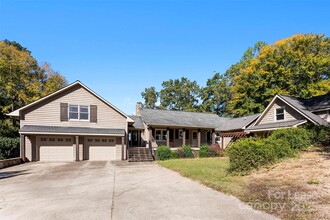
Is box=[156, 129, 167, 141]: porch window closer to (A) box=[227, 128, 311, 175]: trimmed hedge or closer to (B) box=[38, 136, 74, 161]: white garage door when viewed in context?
(B) box=[38, 136, 74, 161]: white garage door

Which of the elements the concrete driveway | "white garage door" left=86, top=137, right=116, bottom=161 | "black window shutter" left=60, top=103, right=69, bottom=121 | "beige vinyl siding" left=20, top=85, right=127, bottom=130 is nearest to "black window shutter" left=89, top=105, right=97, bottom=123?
"beige vinyl siding" left=20, top=85, right=127, bottom=130

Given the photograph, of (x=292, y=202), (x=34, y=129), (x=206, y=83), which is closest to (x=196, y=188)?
(x=292, y=202)

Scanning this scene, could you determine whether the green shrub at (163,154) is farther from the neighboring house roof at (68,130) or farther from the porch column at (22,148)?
the porch column at (22,148)

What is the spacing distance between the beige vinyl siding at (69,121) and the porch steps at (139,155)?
8.65ft

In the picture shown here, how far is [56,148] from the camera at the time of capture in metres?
19.7

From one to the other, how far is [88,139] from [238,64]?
33.7 metres

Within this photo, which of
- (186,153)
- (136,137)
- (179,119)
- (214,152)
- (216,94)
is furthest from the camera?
(216,94)

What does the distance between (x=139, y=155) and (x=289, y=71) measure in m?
25.1

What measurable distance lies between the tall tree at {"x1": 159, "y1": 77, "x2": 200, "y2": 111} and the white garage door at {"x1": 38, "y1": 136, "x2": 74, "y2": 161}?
33225 mm

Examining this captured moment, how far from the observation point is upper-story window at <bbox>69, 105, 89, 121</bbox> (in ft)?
67.1

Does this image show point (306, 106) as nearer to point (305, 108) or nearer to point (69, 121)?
point (305, 108)

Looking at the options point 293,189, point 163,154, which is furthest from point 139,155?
point 293,189

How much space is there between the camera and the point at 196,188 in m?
8.31

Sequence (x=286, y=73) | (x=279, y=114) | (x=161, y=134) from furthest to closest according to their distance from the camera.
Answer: (x=286, y=73) → (x=161, y=134) → (x=279, y=114)
